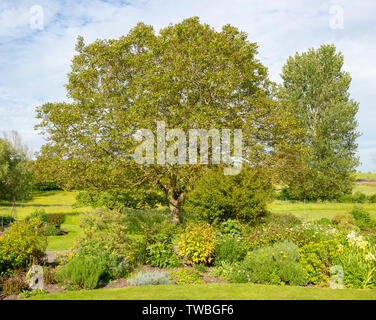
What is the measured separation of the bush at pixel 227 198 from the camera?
13312 mm

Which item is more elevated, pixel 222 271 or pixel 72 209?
pixel 222 271

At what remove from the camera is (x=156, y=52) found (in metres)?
18.1

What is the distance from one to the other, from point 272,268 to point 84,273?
494cm

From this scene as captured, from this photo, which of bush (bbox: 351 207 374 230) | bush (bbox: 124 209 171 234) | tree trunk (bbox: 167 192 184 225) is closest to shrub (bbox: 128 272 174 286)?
bush (bbox: 124 209 171 234)

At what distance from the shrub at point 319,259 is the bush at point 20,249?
26.0 feet

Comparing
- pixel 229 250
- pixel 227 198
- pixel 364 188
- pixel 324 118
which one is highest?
pixel 324 118

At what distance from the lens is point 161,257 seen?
34.2 feet

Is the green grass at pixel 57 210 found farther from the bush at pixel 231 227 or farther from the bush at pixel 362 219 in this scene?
the bush at pixel 362 219

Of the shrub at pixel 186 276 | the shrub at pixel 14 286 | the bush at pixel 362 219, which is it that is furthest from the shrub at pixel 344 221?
the shrub at pixel 14 286

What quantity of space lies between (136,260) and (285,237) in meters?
5.01

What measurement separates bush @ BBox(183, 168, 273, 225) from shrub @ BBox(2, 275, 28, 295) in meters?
7.27

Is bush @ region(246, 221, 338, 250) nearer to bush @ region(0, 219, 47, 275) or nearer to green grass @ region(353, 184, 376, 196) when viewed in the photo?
bush @ region(0, 219, 47, 275)

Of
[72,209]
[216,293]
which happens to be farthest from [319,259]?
[72,209]

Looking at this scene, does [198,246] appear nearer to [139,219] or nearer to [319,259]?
[319,259]
